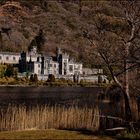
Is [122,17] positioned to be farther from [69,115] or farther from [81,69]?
[81,69]

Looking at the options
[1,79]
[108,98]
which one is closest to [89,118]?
[108,98]

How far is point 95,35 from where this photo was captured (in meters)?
21.5

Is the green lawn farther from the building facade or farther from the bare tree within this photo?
the building facade

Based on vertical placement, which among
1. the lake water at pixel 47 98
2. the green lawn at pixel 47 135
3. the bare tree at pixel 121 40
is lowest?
the lake water at pixel 47 98

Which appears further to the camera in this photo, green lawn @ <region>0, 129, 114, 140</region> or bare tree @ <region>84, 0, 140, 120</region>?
bare tree @ <region>84, 0, 140, 120</region>

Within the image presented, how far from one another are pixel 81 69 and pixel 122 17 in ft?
366

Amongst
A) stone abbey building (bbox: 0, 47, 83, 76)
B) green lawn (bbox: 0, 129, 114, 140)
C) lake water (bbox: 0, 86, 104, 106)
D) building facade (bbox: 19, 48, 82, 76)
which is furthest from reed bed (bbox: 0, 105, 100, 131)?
building facade (bbox: 19, 48, 82, 76)

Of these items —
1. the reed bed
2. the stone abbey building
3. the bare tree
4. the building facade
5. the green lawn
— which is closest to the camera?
the green lawn

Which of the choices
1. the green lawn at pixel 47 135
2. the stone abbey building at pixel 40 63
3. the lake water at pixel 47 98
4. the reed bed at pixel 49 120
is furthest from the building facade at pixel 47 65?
the green lawn at pixel 47 135

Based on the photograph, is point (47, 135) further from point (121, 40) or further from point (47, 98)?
point (47, 98)

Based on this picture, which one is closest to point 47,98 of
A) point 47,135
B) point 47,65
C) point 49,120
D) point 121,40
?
point 49,120

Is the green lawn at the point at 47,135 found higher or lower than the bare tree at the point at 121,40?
lower

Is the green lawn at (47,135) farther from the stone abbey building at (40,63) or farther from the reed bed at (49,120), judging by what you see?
the stone abbey building at (40,63)

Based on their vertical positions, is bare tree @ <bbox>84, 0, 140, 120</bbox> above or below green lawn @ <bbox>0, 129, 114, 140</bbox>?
above
